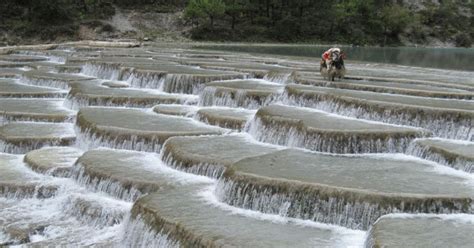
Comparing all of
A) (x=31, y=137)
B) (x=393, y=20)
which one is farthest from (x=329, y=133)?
(x=393, y=20)

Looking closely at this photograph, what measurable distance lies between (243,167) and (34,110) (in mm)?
9698

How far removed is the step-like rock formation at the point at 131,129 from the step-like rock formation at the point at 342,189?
325 cm

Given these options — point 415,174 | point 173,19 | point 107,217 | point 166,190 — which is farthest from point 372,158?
point 173,19

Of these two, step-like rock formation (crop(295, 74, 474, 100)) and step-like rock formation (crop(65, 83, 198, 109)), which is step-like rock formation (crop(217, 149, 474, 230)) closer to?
step-like rock formation (crop(295, 74, 474, 100))

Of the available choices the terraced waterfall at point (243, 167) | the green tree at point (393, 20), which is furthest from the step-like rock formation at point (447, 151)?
the green tree at point (393, 20)

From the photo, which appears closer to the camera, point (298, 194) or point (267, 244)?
point (267, 244)

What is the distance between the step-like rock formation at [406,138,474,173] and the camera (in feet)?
36.3

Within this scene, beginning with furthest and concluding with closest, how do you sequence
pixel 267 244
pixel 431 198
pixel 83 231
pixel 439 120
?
pixel 439 120, pixel 83 231, pixel 431 198, pixel 267 244

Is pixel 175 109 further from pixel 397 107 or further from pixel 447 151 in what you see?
pixel 447 151

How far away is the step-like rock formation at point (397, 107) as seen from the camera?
44.7 ft

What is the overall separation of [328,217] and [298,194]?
0.61 m

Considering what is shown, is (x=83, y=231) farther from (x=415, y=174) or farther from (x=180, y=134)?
(x=415, y=174)

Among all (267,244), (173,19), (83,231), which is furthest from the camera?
(173,19)

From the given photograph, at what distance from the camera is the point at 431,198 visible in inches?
356
